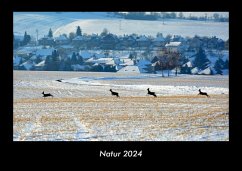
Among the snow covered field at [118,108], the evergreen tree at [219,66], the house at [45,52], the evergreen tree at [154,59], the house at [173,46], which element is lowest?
the snow covered field at [118,108]

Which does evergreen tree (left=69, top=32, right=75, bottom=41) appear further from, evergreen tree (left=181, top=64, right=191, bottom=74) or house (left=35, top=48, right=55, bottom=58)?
evergreen tree (left=181, top=64, right=191, bottom=74)

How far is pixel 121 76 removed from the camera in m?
12.9

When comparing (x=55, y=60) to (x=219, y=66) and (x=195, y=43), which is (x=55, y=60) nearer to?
(x=195, y=43)

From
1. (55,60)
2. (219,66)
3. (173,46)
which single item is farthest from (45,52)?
(219,66)

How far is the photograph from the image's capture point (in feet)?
41.8

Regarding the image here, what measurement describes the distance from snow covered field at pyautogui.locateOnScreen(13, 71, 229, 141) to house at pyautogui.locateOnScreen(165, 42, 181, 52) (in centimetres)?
23

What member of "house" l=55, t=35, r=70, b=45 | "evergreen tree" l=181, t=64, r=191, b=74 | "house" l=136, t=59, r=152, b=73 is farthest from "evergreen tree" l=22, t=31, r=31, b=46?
"evergreen tree" l=181, t=64, r=191, b=74

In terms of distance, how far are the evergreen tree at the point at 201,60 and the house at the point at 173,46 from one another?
6.3 inches

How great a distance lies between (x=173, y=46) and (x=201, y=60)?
25cm

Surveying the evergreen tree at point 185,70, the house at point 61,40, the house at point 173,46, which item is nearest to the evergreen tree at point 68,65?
the house at point 61,40

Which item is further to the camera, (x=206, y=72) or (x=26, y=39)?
(x=206, y=72)

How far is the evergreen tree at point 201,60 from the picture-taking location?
42.1 feet

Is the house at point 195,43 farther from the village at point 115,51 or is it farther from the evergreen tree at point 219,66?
the evergreen tree at point 219,66
